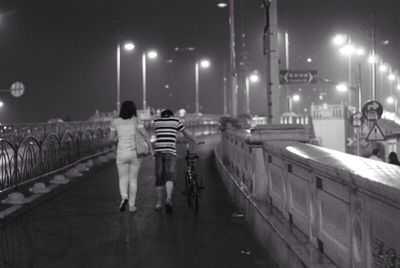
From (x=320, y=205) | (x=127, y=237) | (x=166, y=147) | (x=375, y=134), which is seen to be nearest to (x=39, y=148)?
(x=166, y=147)

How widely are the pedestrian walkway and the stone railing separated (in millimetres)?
466

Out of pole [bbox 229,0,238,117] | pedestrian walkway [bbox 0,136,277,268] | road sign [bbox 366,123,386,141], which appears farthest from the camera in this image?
road sign [bbox 366,123,386,141]

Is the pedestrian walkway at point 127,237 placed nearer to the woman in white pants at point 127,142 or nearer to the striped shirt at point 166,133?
the woman in white pants at point 127,142

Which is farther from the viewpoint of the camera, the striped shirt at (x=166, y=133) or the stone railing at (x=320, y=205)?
the striped shirt at (x=166, y=133)

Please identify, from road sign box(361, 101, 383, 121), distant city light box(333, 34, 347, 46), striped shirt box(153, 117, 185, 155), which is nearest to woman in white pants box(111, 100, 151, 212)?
striped shirt box(153, 117, 185, 155)

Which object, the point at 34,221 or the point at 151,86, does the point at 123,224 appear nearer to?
the point at 34,221

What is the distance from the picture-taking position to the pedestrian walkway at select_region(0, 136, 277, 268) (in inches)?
281

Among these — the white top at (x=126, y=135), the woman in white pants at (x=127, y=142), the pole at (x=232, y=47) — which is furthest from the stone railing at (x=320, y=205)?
the pole at (x=232, y=47)

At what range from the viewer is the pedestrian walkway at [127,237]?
714 cm

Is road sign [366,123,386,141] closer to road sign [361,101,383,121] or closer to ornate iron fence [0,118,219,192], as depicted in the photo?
road sign [361,101,383,121]

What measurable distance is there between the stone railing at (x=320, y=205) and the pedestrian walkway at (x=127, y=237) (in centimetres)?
47

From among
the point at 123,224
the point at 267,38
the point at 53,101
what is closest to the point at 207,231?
the point at 123,224

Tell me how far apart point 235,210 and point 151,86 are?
87241mm

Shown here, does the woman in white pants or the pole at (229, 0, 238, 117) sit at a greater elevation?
the pole at (229, 0, 238, 117)
